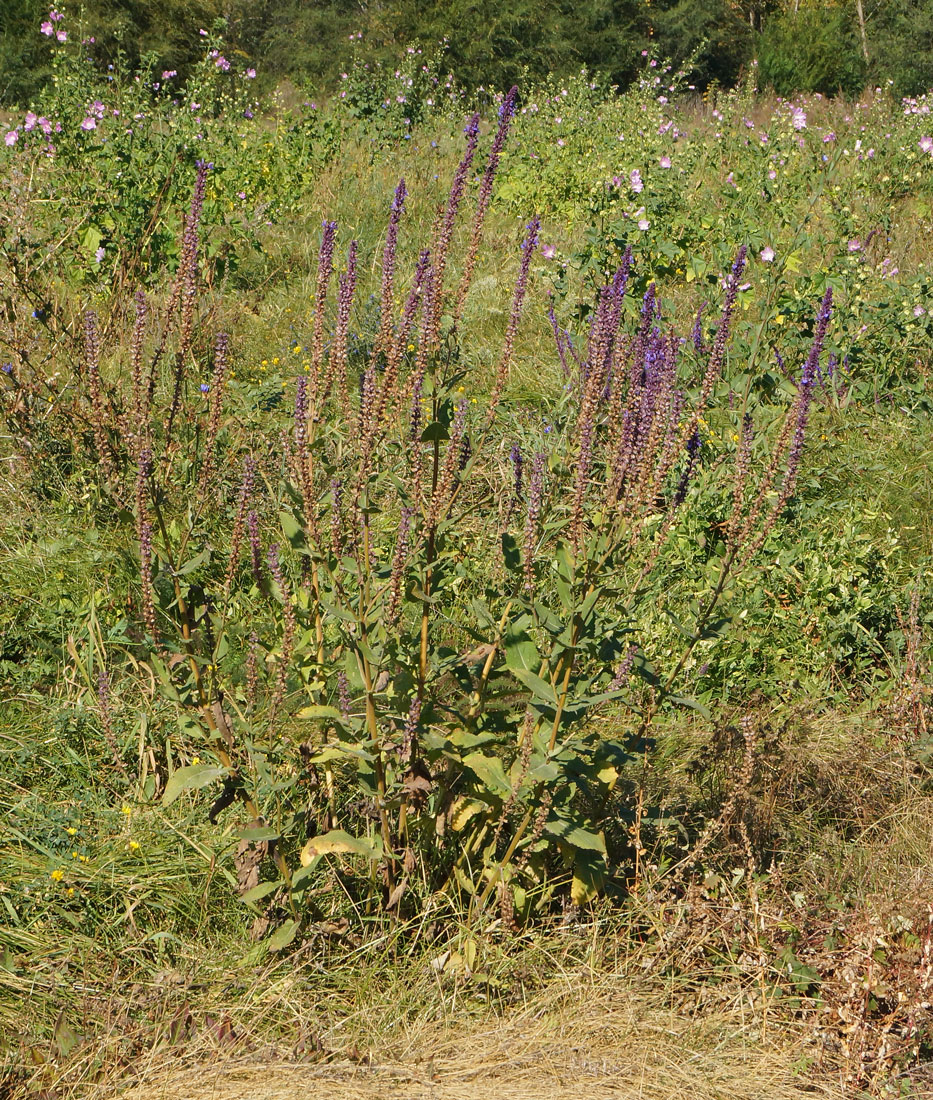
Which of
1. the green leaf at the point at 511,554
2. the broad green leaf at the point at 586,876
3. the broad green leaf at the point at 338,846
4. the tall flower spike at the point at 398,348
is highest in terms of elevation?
the tall flower spike at the point at 398,348

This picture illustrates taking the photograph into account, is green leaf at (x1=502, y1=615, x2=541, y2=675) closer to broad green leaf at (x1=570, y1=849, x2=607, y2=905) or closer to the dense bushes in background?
broad green leaf at (x1=570, y1=849, x2=607, y2=905)

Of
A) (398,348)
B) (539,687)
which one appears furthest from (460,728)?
(398,348)

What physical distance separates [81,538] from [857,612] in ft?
9.11

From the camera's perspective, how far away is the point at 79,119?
6680 mm

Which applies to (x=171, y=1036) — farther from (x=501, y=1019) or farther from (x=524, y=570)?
(x=524, y=570)

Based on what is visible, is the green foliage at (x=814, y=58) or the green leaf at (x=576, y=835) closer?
the green leaf at (x=576, y=835)

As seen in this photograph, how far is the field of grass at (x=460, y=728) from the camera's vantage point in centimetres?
218

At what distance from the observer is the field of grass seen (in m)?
2.18

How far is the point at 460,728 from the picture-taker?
7.74 ft

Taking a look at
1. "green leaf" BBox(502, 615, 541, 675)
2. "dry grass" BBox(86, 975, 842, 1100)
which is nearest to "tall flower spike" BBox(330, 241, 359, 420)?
"green leaf" BBox(502, 615, 541, 675)

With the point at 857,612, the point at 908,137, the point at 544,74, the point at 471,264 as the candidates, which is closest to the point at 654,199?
the point at 857,612

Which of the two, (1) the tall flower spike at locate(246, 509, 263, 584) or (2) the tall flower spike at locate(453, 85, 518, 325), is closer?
(2) the tall flower spike at locate(453, 85, 518, 325)

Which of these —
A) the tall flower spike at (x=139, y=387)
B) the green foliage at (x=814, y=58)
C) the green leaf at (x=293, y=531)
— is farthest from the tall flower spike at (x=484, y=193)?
the green foliage at (x=814, y=58)

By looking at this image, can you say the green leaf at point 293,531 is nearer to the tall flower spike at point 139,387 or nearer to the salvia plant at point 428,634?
the salvia plant at point 428,634
